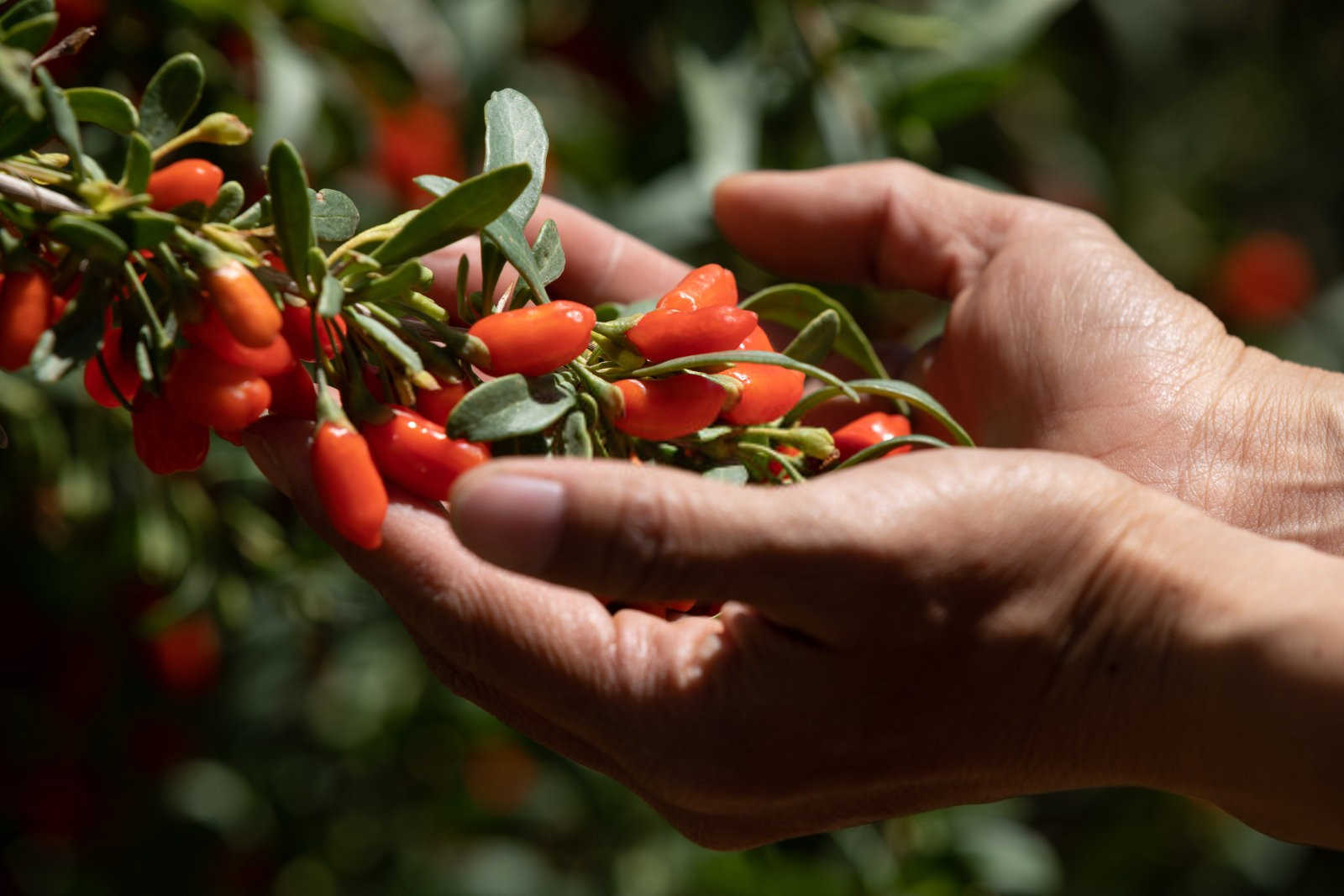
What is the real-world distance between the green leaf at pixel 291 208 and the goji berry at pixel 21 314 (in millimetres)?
177

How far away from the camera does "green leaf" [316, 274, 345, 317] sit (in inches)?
34.3

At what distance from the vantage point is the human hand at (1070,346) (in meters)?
1.55

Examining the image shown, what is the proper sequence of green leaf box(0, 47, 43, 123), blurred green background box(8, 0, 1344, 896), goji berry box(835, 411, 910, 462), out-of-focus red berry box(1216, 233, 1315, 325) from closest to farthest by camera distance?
1. green leaf box(0, 47, 43, 123)
2. goji berry box(835, 411, 910, 462)
3. blurred green background box(8, 0, 1344, 896)
4. out-of-focus red berry box(1216, 233, 1315, 325)

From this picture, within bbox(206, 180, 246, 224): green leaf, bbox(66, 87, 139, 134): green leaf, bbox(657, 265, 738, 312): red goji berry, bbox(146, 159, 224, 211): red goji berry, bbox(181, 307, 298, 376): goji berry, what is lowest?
bbox(181, 307, 298, 376): goji berry

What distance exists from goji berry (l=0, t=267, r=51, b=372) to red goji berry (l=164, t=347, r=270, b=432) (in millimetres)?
105

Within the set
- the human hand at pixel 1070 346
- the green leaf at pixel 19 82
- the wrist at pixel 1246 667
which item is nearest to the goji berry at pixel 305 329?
the green leaf at pixel 19 82

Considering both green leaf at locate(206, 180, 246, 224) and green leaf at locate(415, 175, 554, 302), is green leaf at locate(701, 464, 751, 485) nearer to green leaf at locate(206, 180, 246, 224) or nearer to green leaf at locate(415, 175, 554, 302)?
green leaf at locate(415, 175, 554, 302)

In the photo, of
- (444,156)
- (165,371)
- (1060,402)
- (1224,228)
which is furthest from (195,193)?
(1224,228)

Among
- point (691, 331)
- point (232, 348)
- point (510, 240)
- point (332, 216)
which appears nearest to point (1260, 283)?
point (691, 331)

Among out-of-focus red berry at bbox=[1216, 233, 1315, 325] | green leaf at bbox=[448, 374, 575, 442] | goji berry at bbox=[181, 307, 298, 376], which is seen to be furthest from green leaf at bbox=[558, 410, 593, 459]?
out-of-focus red berry at bbox=[1216, 233, 1315, 325]

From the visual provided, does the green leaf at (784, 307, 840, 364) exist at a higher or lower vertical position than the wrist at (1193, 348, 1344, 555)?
higher

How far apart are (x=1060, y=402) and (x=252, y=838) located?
1796 mm

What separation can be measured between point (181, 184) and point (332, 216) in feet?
0.45

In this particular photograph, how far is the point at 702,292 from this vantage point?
3.67 feet
